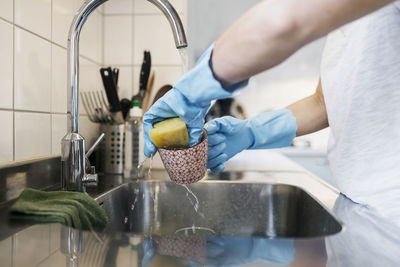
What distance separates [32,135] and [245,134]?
54 cm

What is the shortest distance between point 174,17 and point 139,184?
1.60 feet

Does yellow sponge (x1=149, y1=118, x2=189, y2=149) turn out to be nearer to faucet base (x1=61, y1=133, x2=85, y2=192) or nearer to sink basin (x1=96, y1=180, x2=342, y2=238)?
faucet base (x1=61, y1=133, x2=85, y2=192)

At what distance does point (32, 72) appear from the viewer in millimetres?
790

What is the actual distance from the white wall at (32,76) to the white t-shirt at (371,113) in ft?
2.47

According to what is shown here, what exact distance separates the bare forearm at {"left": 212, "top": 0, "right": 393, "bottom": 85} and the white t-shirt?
0.42 meters

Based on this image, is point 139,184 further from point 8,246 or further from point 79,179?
point 8,246

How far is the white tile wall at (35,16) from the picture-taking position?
0.74 meters

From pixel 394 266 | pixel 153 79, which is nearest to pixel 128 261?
pixel 394 266

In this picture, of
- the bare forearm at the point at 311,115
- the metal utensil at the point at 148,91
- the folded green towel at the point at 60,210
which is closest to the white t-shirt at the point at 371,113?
the bare forearm at the point at 311,115

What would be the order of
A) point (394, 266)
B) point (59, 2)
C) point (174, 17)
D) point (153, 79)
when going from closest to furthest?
point (394, 266) < point (174, 17) < point (59, 2) < point (153, 79)

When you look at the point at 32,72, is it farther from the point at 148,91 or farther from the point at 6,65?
the point at 148,91

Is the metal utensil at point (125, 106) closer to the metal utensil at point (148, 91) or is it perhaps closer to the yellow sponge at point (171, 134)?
→ the metal utensil at point (148, 91)

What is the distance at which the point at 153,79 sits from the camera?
4.08 feet

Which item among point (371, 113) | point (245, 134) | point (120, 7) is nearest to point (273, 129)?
point (245, 134)
